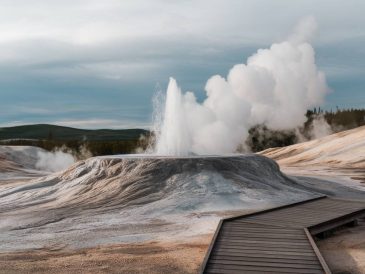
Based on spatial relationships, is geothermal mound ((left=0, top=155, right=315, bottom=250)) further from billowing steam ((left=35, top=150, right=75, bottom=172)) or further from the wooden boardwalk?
billowing steam ((left=35, top=150, right=75, bottom=172))

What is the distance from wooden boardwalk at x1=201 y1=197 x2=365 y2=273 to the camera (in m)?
8.16

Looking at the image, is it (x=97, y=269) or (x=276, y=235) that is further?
(x=276, y=235)

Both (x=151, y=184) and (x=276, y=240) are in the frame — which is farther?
(x=151, y=184)

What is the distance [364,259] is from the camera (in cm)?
1007

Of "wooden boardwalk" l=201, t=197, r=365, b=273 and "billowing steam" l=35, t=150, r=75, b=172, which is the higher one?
"billowing steam" l=35, t=150, r=75, b=172

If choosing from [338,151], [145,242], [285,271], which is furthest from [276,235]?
[338,151]

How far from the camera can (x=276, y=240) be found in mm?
9820

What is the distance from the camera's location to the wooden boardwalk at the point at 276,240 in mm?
8156

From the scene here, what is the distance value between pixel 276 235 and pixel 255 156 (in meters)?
10.2

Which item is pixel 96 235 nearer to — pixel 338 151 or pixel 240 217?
pixel 240 217

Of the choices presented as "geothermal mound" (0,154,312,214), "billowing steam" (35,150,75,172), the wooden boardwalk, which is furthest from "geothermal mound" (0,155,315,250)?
"billowing steam" (35,150,75,172)

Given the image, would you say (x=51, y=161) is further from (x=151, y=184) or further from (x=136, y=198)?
(x=136, y=198)

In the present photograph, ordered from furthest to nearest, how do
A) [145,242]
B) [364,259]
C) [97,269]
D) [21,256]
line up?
[145,242] → [21,256] → [364,259] → [97,269]

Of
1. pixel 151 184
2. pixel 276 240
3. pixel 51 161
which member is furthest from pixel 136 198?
pixel 51 161
